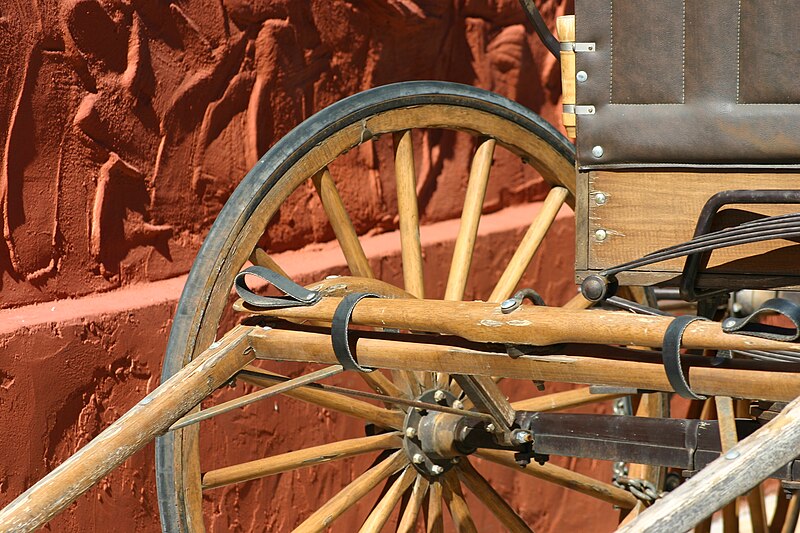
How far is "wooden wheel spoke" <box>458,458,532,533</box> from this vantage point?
2.23m

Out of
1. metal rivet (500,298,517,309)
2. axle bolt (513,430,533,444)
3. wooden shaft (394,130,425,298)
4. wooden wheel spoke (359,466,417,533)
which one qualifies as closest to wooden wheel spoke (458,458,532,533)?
wooden wheel spoke (359,466,417,533)

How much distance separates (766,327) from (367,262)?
794mm

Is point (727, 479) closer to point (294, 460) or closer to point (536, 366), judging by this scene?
point (536, 366)

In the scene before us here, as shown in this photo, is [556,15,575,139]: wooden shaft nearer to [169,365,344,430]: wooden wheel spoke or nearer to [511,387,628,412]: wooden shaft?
[169,365,344,430]: wooden wheel spoke

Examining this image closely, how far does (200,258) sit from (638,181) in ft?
2.25

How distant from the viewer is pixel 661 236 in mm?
1805

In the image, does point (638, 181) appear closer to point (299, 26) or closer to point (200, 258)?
point (200, 258)

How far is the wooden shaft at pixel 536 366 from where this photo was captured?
1.52 metres

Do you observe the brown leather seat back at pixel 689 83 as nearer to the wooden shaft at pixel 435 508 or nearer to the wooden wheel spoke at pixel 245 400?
the wooden wheel spoke at pixel 245 400

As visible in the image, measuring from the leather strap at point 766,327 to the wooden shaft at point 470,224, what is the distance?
77 cm

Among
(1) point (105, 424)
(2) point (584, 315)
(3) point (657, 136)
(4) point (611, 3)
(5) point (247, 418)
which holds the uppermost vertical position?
(4) point (611, 3)

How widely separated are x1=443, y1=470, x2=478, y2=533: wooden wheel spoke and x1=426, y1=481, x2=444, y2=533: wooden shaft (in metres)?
0.04

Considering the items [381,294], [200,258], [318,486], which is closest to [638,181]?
[381,294]

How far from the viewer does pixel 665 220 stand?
70.9 inches
